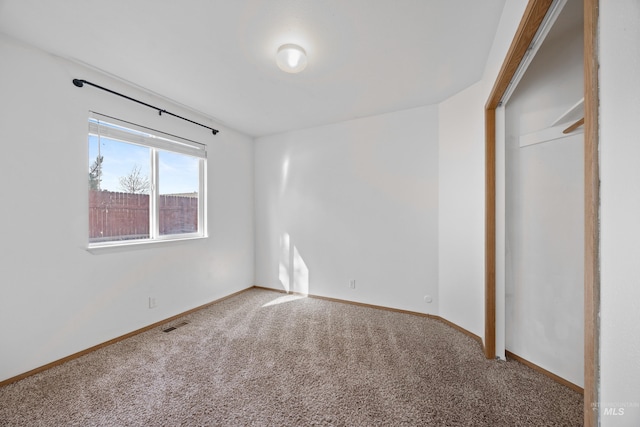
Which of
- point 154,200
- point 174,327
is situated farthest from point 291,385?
point 154,200

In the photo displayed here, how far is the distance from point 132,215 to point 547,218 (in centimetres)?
386

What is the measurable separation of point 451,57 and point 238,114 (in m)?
2.51

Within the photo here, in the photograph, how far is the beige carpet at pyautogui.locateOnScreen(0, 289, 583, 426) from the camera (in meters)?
1.57

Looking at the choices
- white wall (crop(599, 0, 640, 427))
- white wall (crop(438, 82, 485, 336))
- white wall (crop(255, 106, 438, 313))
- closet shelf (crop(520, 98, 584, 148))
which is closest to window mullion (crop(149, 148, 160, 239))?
white wall (crop(255, 106, 438, 313))

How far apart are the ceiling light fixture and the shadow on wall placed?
2.55 metres

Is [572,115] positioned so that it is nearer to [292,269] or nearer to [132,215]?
[292,269]

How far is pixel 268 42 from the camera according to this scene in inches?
76.9

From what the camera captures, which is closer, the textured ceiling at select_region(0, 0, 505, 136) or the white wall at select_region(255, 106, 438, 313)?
the textured ceiling at select_region(0, 0, 505, 136)

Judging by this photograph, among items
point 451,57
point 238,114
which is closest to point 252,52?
point 238,114

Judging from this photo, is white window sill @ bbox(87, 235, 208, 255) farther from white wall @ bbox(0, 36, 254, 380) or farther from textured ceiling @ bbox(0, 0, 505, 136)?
textured ceiling @ bbox(0, 0, 505, 136)

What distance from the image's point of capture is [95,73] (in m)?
2.35

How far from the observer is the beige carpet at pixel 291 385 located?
5.14ft

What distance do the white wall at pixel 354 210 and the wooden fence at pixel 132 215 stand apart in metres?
1.22

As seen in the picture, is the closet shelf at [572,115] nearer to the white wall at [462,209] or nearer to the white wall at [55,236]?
the white wall at [462,209]
